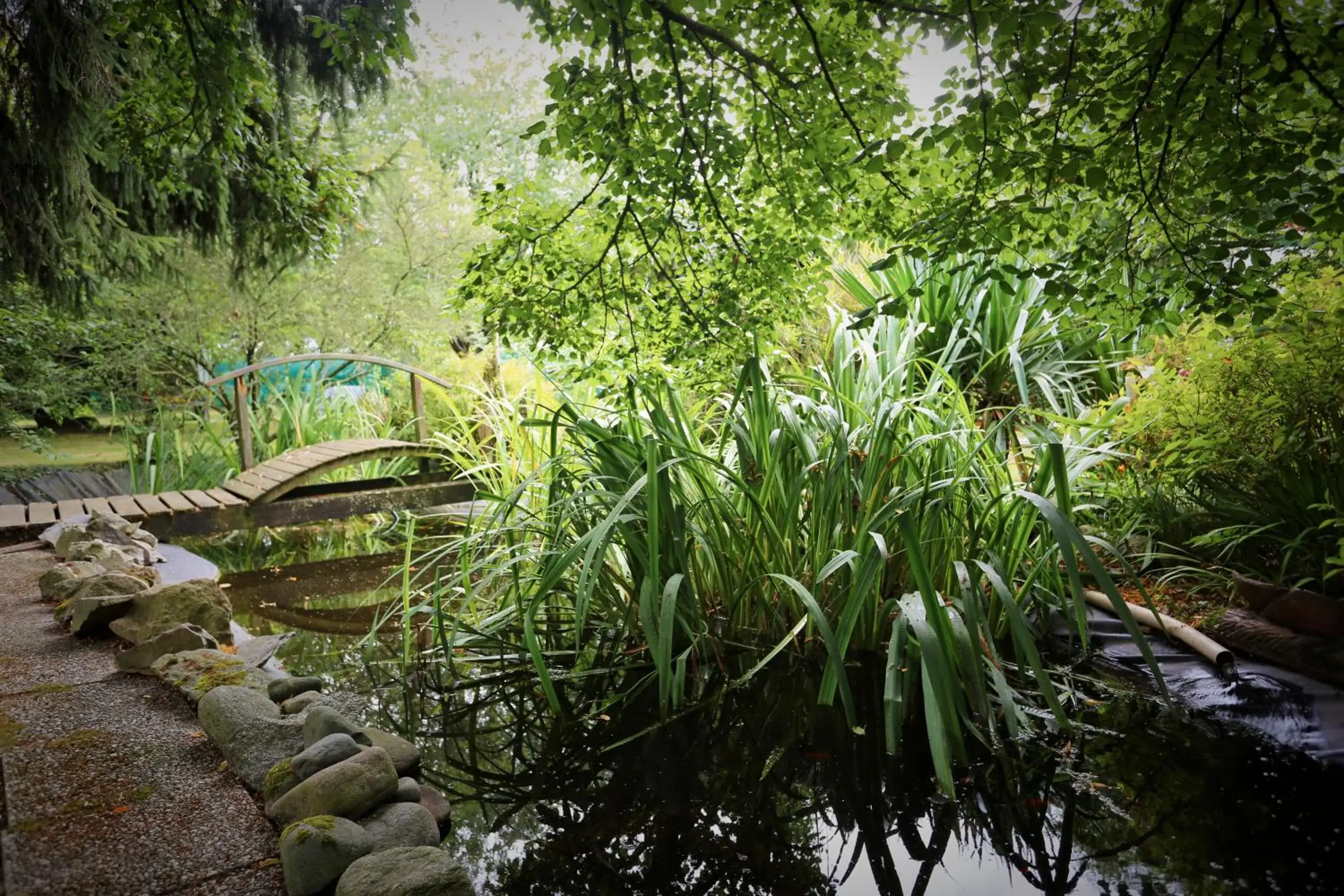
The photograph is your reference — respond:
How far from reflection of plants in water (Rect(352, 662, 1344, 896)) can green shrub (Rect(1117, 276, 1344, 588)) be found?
2.60 ft

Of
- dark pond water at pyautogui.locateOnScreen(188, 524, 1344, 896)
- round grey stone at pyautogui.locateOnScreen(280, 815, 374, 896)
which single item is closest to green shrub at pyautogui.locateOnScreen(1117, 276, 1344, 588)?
dark pond water at pyautogui.locateOnScreen(188, 524, 1344, 896)

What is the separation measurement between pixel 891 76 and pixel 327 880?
167cm

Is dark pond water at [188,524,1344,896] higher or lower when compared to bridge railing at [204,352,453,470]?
lower

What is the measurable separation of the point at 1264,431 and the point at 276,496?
13.3 feet

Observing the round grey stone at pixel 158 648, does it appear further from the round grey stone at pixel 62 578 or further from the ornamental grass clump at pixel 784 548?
the round grey stone at pixel 62 578

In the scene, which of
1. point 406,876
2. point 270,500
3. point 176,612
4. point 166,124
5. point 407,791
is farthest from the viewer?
point 270,500

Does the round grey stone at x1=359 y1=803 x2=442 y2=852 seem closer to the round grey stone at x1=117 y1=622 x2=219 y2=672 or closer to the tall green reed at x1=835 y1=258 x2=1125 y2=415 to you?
the round grey stone at x1=117 y1=622 x2=219 y2=672

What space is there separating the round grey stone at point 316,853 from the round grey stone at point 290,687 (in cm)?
71

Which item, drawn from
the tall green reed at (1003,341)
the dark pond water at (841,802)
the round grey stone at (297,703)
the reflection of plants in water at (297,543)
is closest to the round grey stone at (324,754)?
the dark pond water at (841,802)

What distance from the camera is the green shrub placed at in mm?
2119

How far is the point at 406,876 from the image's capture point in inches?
44.7

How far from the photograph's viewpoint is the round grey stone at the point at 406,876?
1.11m

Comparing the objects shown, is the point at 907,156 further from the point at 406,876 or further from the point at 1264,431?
the point at 1264,431

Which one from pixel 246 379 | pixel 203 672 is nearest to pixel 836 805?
pixel 203 672
